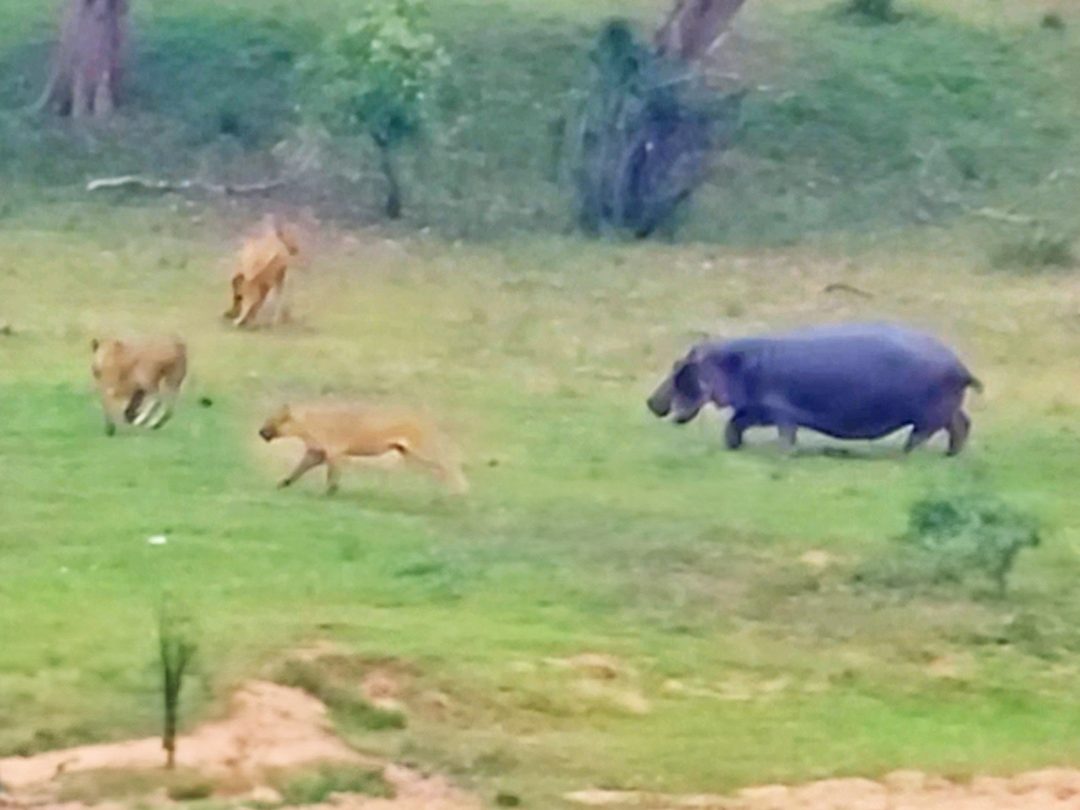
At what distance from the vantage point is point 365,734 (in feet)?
28.4

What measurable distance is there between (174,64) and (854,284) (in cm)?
888

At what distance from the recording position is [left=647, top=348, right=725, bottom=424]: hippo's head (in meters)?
14.1

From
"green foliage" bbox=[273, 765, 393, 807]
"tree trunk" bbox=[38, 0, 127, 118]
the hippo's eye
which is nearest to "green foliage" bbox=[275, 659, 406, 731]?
"green foliage" bbox=[273, 765, 393, 807]

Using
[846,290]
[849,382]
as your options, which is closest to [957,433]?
[849,382]

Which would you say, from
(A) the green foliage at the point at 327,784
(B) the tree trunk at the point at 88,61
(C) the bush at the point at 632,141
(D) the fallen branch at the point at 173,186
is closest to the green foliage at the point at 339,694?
(A) the green foliage at the point at 327,784

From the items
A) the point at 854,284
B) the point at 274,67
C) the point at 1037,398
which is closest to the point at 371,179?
the point at 274,67

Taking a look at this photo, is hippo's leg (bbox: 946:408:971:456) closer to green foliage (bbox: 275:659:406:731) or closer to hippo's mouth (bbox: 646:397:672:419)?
hippo's mouth (bbox: 646:397:672:419)

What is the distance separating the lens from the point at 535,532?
11625 millimetres

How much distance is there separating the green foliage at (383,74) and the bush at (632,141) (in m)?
1.35

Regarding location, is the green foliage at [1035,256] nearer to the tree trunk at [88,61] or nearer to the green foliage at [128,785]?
the tree trunk at [88,61]

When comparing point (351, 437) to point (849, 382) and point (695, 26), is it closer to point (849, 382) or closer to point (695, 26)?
point (849, 382)

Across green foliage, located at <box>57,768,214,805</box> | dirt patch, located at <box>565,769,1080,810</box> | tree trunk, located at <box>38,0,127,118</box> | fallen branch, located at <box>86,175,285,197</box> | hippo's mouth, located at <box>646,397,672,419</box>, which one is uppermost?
tree trunk, located at <box>38,0,127,118</box>

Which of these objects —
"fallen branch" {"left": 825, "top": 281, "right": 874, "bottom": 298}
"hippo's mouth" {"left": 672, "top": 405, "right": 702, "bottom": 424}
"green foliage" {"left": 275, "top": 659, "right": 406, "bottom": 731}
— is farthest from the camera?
"fallen branch" {"left": 825, "top": 281, "right": 874, "bottom": 298}

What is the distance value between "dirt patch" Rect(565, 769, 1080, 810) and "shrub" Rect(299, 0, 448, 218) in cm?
1427
